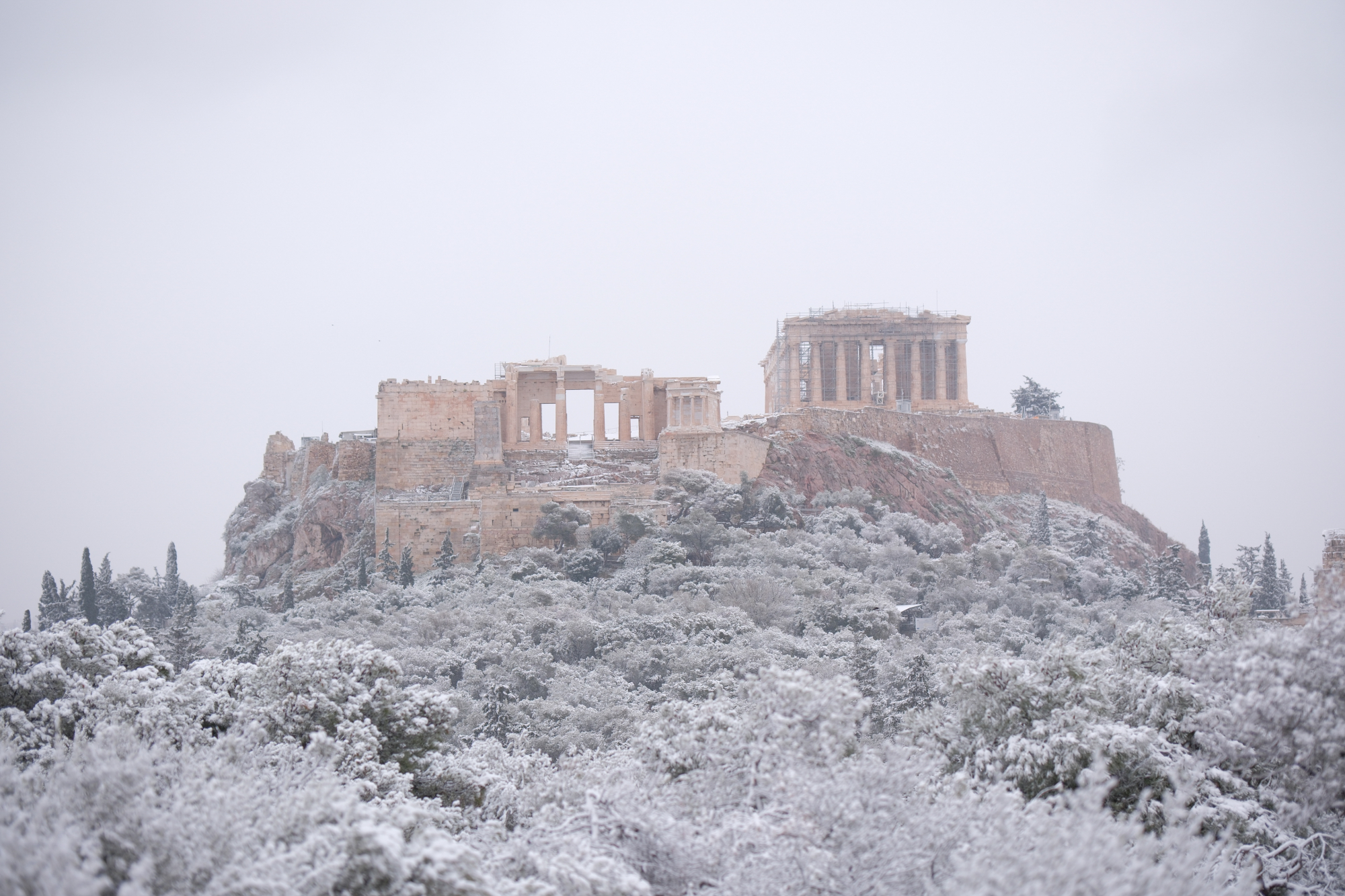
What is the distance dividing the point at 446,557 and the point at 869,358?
26386mm

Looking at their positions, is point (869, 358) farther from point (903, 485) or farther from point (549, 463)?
point (549, 463)

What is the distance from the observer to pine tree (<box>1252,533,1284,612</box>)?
3604cm

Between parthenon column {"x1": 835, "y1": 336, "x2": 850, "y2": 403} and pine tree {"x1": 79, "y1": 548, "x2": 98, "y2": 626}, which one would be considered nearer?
A: pine tree {"x1": 79, "y1": 548, "x2": 98, "y2": 626}

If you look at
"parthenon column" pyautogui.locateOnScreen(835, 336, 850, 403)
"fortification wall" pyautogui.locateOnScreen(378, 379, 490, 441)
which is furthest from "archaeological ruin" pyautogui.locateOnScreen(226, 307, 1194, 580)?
"parthenon column" pyautogui.locateOnScreen(835, 336, 850, 403)

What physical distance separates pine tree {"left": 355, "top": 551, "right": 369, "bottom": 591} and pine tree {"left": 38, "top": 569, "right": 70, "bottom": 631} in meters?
7.21

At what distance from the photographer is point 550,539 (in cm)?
3509

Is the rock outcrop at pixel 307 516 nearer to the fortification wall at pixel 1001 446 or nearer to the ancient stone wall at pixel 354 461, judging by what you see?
the ancient stone wall at pixel 354 461

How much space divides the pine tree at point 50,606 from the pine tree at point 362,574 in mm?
7214

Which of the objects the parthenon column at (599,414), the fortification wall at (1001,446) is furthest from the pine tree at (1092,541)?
the parthenon column at (599,414)

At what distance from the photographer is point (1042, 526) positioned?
42.9m

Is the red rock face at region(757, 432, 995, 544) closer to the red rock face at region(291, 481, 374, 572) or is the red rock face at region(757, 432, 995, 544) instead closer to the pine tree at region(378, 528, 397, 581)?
the pine tree at region(378, 528, 397, 581)

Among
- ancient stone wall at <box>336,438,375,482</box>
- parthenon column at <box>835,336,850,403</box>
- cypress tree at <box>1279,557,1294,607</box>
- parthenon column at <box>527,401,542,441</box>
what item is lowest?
cypress tree at <box>1279,557,1294,607</box>

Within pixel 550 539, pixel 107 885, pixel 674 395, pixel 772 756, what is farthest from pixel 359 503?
pixel 107 885

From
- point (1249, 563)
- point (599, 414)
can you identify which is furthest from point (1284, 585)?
point (599, 414)
